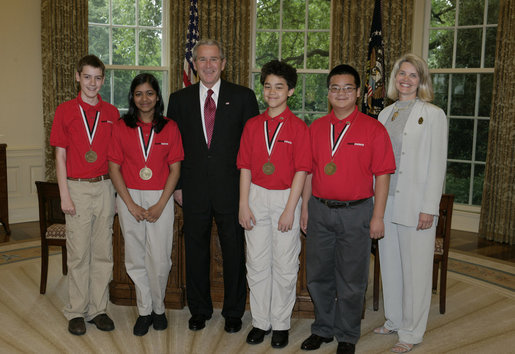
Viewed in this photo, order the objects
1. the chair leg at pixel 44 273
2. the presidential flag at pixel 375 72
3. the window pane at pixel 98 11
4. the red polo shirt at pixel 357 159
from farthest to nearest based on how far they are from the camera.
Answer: the window pane at pixel 98 11
the presidential flag at pixel 375 72
the chair leg at pixel 44 273
the red polo shirt at pixel 357 159

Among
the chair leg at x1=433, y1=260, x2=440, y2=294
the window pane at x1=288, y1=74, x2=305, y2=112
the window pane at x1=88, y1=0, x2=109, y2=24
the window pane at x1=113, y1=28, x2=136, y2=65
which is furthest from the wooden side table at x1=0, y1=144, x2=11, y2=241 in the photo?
the chair leg at x1=433, y1=260, x2=440, y2=294

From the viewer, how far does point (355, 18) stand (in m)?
6.33

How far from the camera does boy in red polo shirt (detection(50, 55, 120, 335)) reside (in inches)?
119

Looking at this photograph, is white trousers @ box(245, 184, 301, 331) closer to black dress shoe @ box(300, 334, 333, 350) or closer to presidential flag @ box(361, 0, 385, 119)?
black dress shoe @ box(300, 334, 333, 350)

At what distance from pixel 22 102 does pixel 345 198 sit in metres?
5.01

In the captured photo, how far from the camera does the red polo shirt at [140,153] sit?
304 centimetres

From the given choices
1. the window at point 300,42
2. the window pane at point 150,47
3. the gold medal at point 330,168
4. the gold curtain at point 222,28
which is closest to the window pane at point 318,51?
the window at point 300,42

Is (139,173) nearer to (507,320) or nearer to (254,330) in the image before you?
(254,330)

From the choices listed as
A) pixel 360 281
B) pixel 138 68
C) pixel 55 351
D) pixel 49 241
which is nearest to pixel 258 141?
pixel 360 281

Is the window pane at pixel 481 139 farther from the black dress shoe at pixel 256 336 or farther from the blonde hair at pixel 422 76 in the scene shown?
the black dress shoe at pixel 256 336

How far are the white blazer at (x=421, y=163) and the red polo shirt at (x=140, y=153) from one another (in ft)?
4.56

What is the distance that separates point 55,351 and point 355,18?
516 centimetres

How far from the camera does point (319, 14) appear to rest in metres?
6.84

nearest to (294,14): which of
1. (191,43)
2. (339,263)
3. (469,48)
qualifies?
(191,43)
